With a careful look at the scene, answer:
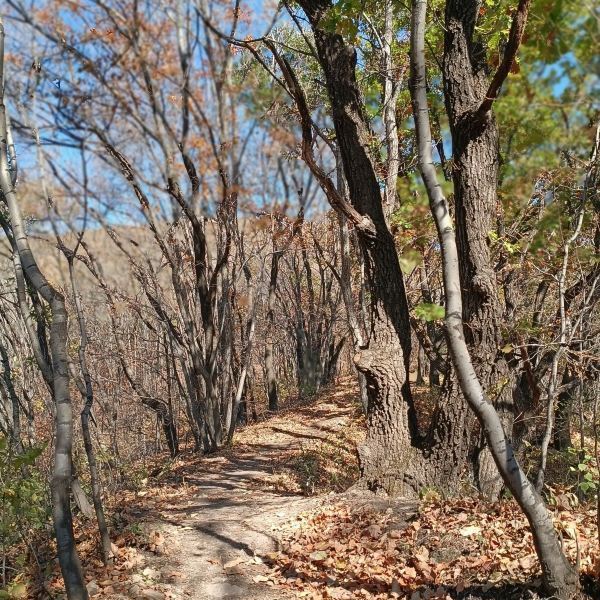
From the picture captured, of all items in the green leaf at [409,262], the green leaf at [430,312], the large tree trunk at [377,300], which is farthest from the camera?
the large tree trunk at [377,300]

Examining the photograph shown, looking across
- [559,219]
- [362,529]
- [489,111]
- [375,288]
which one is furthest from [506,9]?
[362,529]

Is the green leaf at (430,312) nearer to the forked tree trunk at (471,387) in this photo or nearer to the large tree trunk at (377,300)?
the forked tree trunk at (471,387)

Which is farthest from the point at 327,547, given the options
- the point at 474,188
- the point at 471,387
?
the point at 474,188

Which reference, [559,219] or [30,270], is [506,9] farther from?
[30,270]

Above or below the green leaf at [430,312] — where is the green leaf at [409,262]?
above

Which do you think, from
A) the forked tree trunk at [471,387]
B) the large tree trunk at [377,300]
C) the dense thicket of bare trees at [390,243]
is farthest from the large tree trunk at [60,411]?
the large tree trunk at [377,300]

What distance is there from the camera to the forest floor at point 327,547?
3.73 metres

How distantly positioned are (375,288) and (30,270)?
3.12 metres

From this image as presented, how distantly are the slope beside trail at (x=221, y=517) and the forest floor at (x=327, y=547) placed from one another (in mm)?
15

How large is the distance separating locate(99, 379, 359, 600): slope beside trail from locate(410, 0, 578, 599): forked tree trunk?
2.04 m

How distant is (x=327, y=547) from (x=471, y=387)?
7.48ft

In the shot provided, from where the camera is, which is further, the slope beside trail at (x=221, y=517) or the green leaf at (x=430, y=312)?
the slope beside trail at (x=221, y=517)

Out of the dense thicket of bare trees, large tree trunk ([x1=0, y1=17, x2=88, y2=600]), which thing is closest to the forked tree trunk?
the dense thicket of bare trees

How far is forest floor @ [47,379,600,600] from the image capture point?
373 cm
